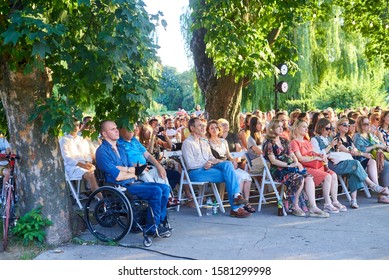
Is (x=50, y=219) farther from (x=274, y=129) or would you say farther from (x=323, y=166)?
(x=323, y=166)

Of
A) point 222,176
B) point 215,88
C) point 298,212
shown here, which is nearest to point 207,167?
point 222,176

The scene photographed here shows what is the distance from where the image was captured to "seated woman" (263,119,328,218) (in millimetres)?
8789

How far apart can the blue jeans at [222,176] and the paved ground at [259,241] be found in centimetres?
43

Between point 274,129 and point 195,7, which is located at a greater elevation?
point 195,7

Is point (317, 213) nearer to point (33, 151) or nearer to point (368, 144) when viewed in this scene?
point (368, 144)

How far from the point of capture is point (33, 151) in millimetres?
7086

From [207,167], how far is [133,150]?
4.16 ft

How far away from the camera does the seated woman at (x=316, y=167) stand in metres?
9.12

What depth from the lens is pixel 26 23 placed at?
5.93 m

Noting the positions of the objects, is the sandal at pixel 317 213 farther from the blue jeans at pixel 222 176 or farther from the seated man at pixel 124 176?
the seated man at pixel 124 176

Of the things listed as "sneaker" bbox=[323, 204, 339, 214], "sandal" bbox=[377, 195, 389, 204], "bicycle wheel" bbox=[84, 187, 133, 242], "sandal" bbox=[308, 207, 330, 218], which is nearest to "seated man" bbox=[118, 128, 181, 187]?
"bicycle wheel" bbox=[84, 187, 133, 242]

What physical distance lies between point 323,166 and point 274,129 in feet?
3.48

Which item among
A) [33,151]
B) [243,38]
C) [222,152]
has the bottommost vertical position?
[222,152]

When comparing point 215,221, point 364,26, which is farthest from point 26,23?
point 364,26
